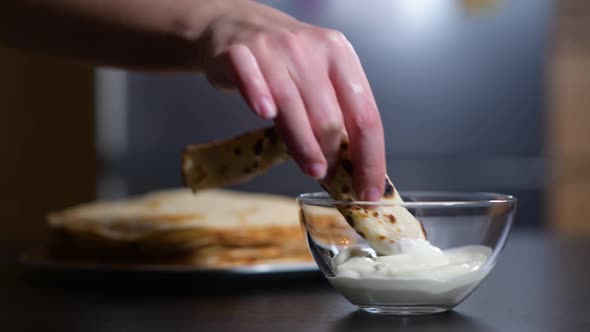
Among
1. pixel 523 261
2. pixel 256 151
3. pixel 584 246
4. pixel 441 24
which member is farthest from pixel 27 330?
pixel 441 24

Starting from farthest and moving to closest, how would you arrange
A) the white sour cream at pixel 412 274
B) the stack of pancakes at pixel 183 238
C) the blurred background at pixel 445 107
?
the blurred background at pixel 445 107
the stack of pancakes at pixel 183 238
the white sour cream at pixel 412 274

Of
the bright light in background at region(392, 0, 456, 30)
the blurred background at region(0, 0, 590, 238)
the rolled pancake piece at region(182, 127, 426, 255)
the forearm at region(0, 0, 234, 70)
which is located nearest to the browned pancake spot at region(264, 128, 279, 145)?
the rolled pancake piece at region(182, 127, 426, 255)

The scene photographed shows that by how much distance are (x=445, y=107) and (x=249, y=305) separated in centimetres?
226

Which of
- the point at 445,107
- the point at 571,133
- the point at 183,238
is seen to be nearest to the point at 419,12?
the point at 445,107

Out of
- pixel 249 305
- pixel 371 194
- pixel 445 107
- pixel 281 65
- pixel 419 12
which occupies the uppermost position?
pixel 419 12

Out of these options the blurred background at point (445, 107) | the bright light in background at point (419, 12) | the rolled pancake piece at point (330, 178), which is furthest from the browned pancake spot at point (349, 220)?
the bright light in background at point (419, 12)

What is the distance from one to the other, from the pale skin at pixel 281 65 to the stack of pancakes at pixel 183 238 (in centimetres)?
21

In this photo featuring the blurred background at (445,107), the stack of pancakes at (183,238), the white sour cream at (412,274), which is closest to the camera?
the white sour cream at (412,274)

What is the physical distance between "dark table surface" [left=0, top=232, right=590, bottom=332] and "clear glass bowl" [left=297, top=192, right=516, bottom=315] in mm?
20

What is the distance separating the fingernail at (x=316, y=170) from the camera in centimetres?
71

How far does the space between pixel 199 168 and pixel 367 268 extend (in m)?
0.25

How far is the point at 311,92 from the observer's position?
73cm

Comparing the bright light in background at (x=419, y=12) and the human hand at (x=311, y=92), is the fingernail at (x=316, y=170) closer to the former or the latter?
the human hand at (x=311, y=92)

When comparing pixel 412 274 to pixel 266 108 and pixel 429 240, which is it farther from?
pixel 266 108
